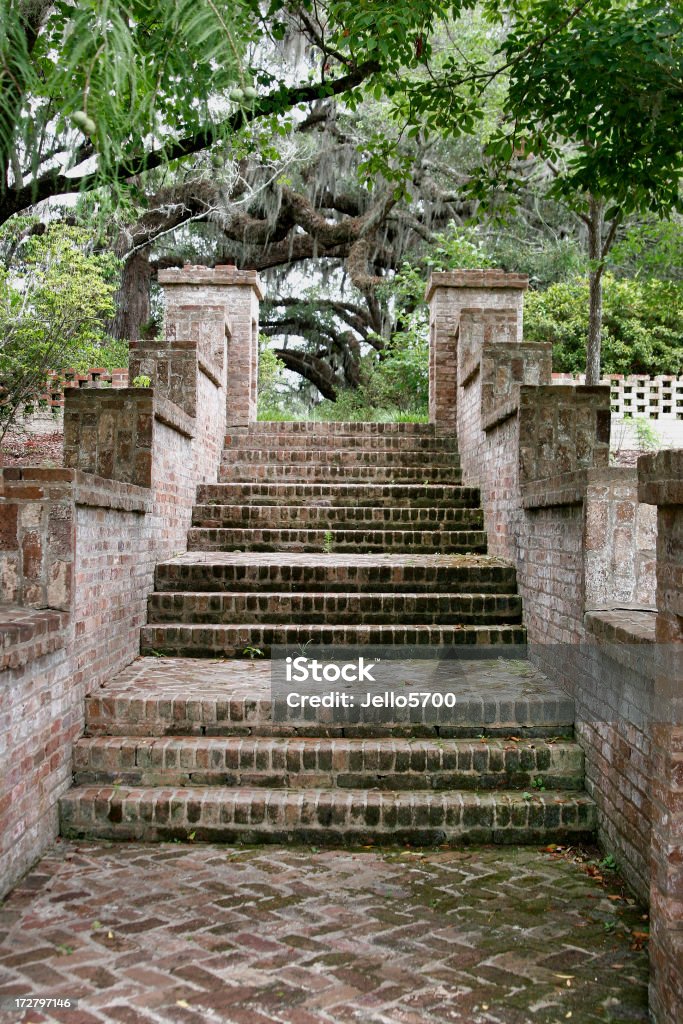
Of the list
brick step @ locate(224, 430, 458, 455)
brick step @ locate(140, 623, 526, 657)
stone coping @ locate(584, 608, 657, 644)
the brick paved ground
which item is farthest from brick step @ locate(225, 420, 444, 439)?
the brick paved ground

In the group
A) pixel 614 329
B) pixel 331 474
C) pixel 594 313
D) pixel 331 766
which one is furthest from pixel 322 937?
pixel 614 329

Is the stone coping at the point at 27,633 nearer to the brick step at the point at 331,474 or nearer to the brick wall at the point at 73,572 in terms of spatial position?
the brick wall at the point at 73,572

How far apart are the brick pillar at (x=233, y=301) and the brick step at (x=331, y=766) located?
632 centimetres

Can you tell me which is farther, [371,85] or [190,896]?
[371,85]

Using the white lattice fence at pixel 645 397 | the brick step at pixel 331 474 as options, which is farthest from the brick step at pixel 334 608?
the white lattice fence at pixel 645 397

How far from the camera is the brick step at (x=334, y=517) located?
24.3 ft

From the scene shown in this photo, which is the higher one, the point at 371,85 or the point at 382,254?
the point at 382,254

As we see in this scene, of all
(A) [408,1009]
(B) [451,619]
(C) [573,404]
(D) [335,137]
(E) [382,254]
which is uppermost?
(D) [335,137]

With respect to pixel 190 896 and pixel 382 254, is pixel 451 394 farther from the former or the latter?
pixel 382 254

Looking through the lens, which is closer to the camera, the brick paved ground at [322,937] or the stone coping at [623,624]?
the brick paved ground at [322,937]

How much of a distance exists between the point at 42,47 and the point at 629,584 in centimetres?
362

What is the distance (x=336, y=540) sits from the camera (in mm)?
7270

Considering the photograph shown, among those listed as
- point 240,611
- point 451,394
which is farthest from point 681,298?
point 240,611

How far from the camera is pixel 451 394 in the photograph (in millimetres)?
9820
